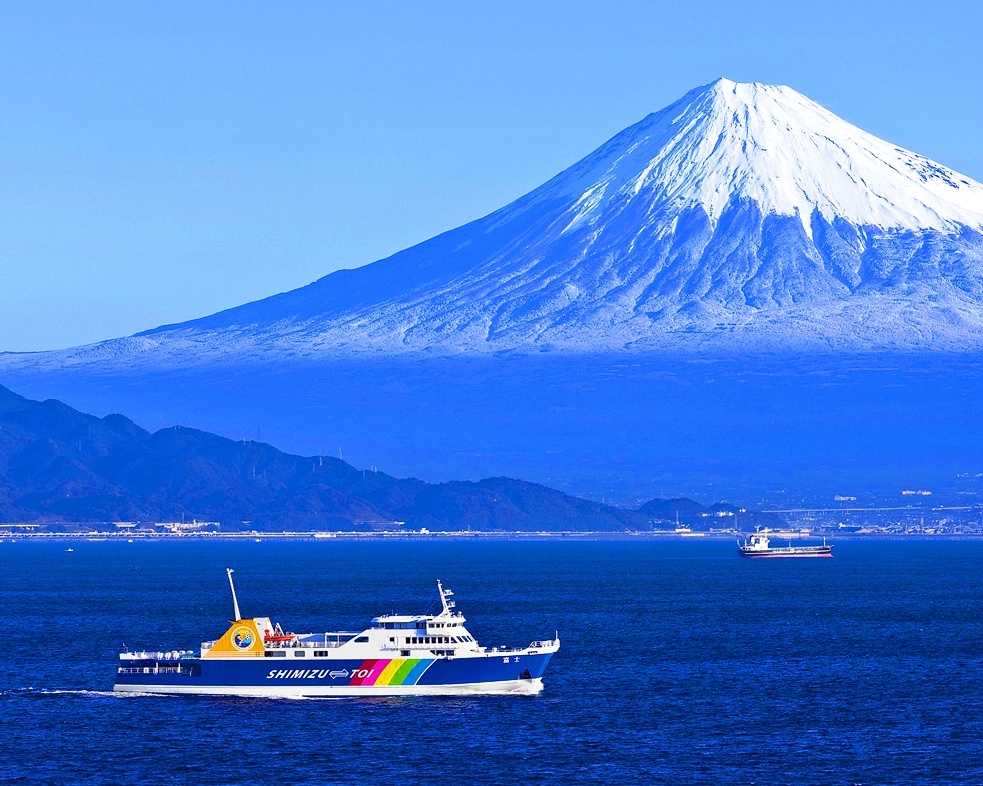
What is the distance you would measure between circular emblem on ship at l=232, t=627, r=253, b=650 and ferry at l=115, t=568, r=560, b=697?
0.13ft

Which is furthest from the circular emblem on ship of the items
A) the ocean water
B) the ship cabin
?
the ocean water

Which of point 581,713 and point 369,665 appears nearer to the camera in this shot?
point 581,713

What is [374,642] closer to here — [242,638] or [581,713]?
[242,638]

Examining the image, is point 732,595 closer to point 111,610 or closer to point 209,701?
point 111,610

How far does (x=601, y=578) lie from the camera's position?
19875 cm

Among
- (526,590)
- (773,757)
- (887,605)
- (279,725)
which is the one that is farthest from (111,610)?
(773,757)

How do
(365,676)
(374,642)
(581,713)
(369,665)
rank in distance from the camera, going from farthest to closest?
1. (365,676)
2. (369,665)
3. (374,642)
4. (581,713)

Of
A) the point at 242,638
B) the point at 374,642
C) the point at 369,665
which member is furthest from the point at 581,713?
the point at 242,638

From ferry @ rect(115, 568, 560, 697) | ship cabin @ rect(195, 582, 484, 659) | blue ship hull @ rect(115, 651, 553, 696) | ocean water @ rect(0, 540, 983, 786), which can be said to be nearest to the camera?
ocean water @ rect(0, 540, 983, 786)

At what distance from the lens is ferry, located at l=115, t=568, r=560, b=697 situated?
278ft

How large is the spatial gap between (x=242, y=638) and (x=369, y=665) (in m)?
5.30

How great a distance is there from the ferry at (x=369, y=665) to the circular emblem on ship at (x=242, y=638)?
0.04 metres

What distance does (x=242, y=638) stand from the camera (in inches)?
3354

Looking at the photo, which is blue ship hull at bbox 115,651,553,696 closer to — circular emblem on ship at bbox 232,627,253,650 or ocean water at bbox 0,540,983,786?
circular emblem on ship at bbox 232,627,253,650
